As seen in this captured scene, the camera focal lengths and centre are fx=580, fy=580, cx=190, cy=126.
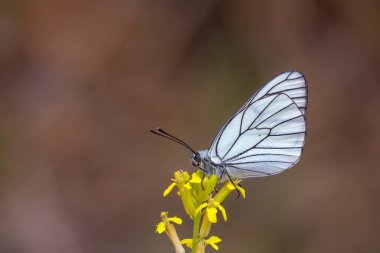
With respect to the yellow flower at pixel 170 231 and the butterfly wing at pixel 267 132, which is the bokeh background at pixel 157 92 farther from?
the yellow flower at pixel 170 231

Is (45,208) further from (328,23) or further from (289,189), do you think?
(328,23)

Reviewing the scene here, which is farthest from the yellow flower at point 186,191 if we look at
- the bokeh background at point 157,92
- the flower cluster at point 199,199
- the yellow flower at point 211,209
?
the bokeh background at point 157,92

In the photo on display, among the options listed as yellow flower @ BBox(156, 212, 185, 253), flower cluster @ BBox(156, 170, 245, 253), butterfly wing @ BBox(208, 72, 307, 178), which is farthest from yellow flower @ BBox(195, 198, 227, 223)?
butterfly wing @ BBox(208, 72, 307, 178)

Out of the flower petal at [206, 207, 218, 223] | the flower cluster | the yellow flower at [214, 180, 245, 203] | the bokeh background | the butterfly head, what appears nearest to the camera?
the flower petal at [206, 207, 218, 223]

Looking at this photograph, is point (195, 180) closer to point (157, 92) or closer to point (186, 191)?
point (186, 191)

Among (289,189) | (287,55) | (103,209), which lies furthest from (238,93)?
(103,209)

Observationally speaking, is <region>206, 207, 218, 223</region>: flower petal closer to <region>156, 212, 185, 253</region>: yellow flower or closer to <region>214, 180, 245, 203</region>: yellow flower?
<region>214, 180, 245, 203</region>: yellow flower
